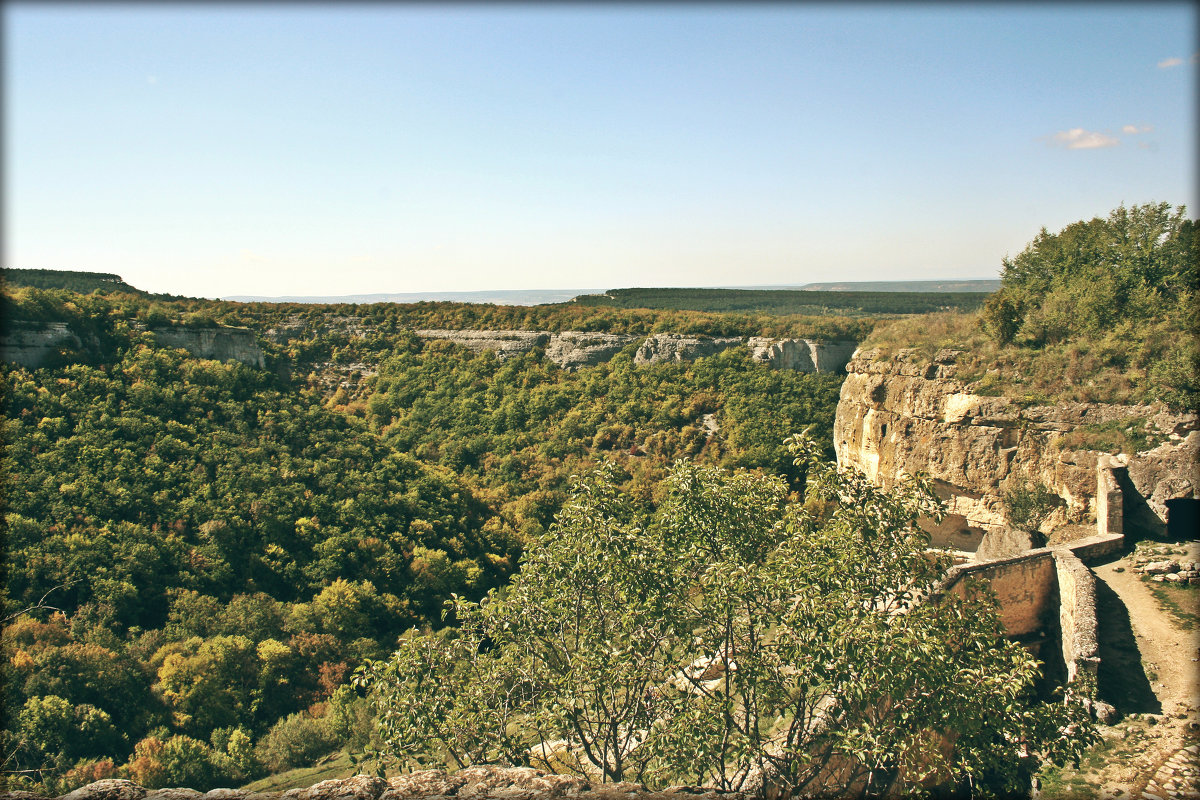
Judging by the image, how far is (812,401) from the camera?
3691 centimetres

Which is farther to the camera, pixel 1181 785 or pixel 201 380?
pixel 201 380

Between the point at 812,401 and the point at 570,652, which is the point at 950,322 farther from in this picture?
the point at 570,652

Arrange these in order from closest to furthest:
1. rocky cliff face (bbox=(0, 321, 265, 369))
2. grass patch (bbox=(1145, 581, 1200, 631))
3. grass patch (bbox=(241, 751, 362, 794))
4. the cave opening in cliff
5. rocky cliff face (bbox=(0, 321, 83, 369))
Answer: grass patch (bbox=(1145, 581, 1200, 631)) < grass patch (bbox=(241, 751, 362, 794)) < the cave opening in cliff < rocky cliff face (bbox=(0, 321, 83, 369)) < rocky cliff face (bbox=(0, 321, 265, 369))

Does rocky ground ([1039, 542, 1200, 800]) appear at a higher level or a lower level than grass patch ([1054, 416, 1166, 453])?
lower

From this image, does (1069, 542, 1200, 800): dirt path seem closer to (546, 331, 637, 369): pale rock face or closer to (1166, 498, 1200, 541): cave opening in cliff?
(1166, 498, 1200, 541): cave opening in cliff

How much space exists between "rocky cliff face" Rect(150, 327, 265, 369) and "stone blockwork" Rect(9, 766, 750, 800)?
1109 inches

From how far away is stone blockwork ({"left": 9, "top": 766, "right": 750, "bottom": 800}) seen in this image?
463 cm

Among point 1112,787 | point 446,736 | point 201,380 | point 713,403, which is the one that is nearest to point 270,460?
point 201,380

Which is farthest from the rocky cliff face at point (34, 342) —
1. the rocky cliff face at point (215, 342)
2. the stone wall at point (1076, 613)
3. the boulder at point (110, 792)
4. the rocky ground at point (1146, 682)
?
the stone wall at point (1076, 613)

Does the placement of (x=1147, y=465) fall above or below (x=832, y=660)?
above

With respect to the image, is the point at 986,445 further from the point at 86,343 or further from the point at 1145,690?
the point at 86,343

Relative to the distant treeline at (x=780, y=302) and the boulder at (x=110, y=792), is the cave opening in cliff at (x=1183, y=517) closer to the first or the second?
the boulder at (x=110, y=792)

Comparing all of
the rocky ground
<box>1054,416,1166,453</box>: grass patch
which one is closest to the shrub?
the rocky ground

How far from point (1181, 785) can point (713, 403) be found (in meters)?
28.4
